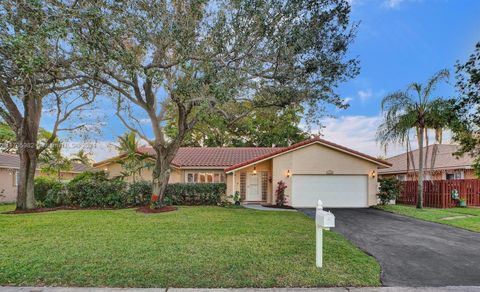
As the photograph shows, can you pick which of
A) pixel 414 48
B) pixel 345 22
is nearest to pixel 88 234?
pixel 345 22

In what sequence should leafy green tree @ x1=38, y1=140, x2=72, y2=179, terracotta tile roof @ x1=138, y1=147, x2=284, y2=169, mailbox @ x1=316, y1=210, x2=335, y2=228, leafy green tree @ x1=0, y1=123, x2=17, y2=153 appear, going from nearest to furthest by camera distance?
mailbox @ x1=316, y1=210, x2=335, y2=228 → leafy green tree @ x1=38, y1=140, x2=72, y2=179 → leafy green tree @ x1=0, y1=123, x2=17, y2=153 → terracotta tile roof @ x1=138, y1=147, x2=284, y2=169

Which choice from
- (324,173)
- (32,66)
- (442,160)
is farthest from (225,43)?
(442,160)

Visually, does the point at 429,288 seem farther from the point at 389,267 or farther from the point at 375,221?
the point at 375,221

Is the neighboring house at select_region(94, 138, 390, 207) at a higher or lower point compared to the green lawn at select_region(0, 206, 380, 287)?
Result: higher

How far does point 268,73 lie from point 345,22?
11.4 ft

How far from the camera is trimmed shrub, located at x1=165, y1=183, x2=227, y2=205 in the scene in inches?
719

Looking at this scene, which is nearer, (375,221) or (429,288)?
(429,288)

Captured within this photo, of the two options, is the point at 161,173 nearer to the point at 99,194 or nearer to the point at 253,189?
the point at 99,194

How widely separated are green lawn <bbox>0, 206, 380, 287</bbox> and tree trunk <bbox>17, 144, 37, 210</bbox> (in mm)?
5512

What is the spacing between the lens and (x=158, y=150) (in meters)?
15.9

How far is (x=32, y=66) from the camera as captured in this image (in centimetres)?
826

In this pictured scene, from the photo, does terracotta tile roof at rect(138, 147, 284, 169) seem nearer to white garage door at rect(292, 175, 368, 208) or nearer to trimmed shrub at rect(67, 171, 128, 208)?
white garage door at rect(292, 175, 368, 208)

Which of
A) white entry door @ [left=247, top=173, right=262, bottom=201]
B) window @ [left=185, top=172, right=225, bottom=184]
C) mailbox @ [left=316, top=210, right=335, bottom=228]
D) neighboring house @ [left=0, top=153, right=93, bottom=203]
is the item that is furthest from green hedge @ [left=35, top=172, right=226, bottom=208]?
mailbox @ [left=316, top=210, right=335, bottom=228]

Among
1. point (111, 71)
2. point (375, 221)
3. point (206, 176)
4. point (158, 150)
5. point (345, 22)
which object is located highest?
point (345, 22)
